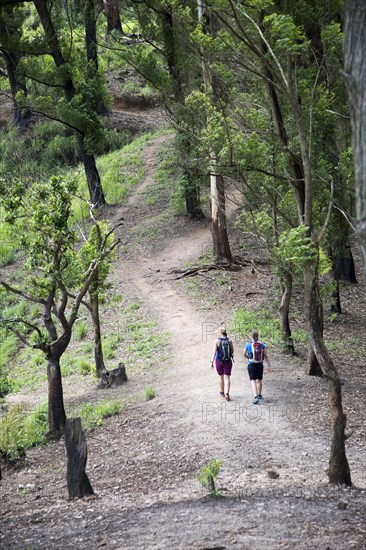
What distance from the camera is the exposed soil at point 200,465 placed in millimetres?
7543

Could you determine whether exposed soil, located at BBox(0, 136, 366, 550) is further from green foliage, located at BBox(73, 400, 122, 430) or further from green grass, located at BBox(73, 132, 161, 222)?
green grass, located at BBox(73, 132, 161, 222)

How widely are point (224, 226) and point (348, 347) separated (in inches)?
258

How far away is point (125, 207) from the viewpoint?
3148 cm

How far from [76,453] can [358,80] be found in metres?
6.85

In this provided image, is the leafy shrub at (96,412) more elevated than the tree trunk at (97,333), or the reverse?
the tree trunk at (97,333)

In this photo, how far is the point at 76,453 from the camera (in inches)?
382

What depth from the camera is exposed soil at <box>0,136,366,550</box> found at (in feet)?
24.7

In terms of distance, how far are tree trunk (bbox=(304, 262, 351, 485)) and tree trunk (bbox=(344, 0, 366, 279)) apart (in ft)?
15.1

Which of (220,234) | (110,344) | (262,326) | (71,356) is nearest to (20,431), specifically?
(110,344)

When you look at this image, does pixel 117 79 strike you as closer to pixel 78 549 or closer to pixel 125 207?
pixel 125 207

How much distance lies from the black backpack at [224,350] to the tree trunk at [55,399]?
3.14m

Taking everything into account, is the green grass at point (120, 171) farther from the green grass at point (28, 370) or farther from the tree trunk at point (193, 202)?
the green grass at point (28, 370)

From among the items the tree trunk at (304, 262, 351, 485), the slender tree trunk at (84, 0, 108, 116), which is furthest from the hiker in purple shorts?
the slender tree trunk at (84, 0, 108, 116)

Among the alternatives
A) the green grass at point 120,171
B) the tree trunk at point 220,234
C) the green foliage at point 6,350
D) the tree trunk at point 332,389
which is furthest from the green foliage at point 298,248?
the green grass at point 120,171
